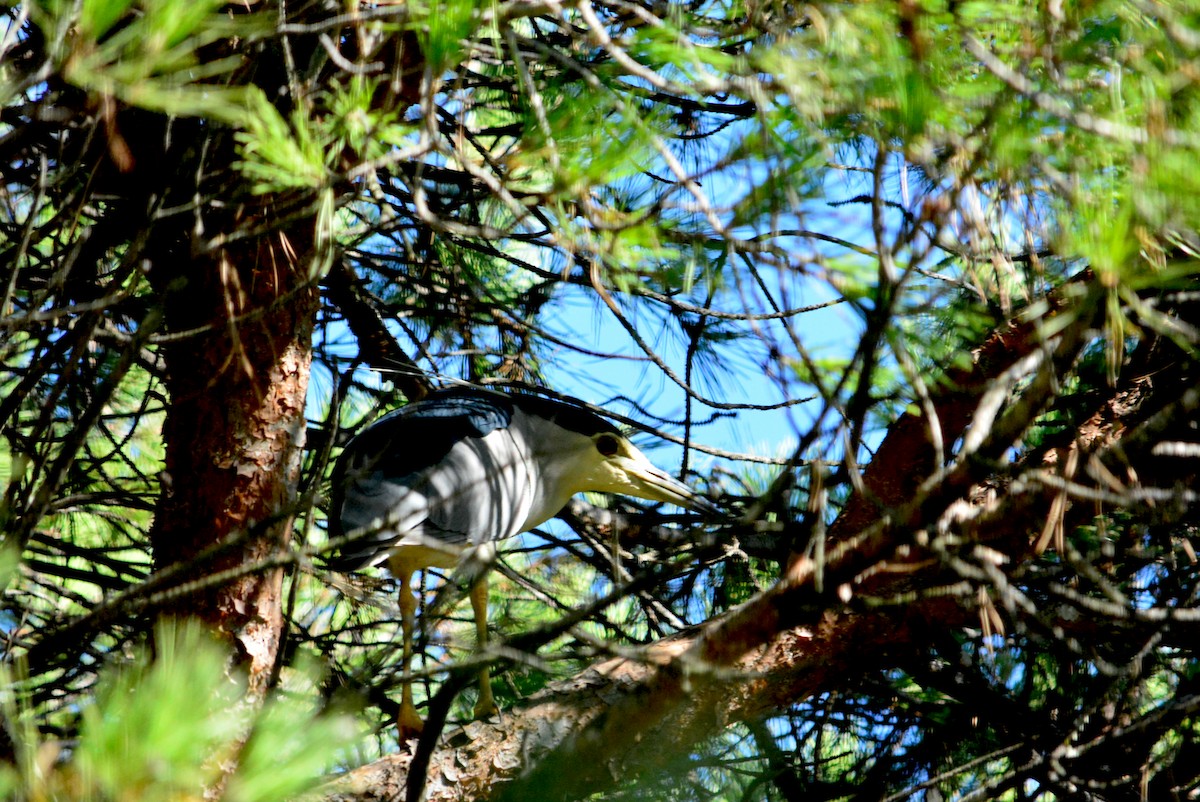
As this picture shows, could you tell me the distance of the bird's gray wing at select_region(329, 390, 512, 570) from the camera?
214 centimetres

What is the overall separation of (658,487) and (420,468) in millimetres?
562

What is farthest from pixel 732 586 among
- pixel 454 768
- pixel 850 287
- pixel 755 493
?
pixel 850 287

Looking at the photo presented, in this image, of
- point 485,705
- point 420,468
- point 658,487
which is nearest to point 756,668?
point 485,705

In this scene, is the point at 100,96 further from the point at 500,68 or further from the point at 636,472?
the point at 636,472

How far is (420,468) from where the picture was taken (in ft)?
7.50

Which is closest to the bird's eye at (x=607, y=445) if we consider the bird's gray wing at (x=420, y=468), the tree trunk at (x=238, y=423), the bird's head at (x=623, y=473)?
the bird's head at (x=623, y=473)

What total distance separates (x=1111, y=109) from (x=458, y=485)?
1.59m

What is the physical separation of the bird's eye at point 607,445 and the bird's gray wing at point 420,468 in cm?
26

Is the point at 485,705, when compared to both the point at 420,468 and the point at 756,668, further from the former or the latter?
the point at 756,668

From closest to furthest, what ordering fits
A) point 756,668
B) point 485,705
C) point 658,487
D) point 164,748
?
point 164,748
point 756,668
point 485,705
point 658,487

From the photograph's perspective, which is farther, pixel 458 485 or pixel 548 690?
pixel 458 485

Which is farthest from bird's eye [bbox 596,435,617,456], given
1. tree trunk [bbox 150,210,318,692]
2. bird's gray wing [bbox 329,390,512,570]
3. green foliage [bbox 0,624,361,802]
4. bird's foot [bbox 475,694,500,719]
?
green foliage [bbox 0,624,361,802]

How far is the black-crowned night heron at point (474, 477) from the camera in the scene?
7.00 feet

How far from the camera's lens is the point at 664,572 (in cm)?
91
